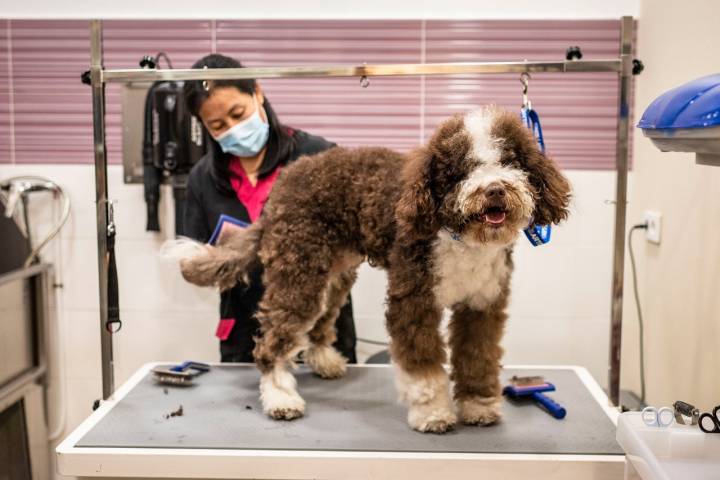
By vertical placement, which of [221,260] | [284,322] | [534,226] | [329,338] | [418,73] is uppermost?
[418,73]

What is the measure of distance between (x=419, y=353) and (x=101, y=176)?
2.93 feet

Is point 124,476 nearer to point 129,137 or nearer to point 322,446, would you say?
point 322,446

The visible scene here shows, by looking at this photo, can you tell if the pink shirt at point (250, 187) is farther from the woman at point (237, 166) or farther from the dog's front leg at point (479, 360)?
the dog's front leg at point (479, 360)

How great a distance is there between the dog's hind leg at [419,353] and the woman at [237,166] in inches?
27.5

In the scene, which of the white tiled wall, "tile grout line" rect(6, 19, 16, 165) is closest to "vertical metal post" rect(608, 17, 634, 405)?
the white tiled wall

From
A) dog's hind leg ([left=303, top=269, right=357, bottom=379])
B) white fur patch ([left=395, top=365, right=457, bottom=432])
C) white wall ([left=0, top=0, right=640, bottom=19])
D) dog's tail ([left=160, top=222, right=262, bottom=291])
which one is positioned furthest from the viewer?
white wall ([left=0, top=0, right=640, bottom=19])

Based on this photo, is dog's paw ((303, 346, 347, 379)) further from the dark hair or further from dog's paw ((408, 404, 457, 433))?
the dark hair

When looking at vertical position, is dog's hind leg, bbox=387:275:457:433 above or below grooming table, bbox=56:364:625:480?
above

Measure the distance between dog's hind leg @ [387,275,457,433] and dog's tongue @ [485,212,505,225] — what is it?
0.24 metres

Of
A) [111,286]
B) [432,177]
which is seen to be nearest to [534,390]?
[432,177]

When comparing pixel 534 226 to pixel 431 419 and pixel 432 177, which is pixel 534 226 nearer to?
pixel 432 177

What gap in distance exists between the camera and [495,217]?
1447mm

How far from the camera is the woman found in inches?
84.0

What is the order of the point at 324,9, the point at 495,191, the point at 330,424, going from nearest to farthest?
1. the point at 495,191
2. the point at 330,424
3. the point at 324,9
